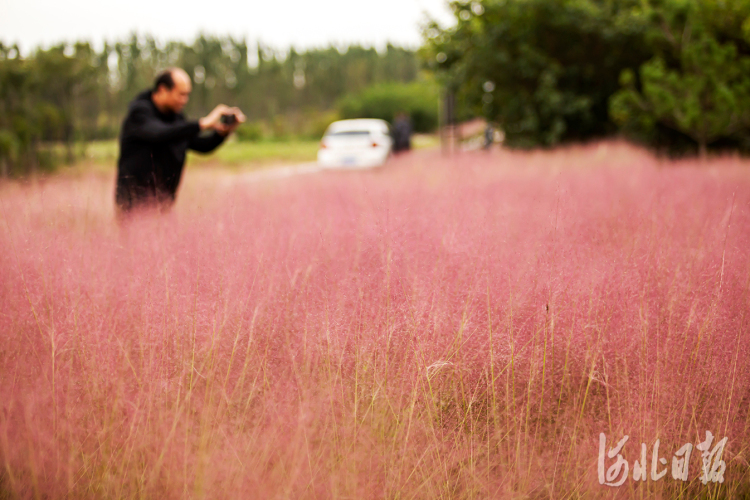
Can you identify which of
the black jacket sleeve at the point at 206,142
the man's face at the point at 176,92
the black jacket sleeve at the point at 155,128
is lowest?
the black jacket sleeve at the point at 206,142

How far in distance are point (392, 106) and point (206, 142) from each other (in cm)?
6825

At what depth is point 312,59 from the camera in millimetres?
80250

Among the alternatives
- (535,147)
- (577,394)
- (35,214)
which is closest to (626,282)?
(577,394)

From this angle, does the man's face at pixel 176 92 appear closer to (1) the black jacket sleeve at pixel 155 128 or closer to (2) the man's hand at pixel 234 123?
(1) the black jacket sleeve at pixel 155 128

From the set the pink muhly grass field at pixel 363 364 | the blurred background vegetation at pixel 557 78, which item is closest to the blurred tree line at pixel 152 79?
the blurred background vegetation at pixel 557 78

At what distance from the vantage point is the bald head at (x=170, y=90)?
12.5ft

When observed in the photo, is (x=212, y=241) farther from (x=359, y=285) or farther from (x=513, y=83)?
(x=513, y=83)

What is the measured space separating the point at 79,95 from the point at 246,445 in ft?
42.8

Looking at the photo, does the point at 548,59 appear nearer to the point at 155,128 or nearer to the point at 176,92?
the point at 176,92

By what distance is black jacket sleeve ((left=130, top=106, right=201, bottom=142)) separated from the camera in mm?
3600

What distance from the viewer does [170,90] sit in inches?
150

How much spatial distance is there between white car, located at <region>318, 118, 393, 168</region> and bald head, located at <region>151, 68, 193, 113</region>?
10931mm

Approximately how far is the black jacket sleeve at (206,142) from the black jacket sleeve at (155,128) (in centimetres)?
45

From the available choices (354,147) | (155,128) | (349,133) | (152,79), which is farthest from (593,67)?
(152,79)
